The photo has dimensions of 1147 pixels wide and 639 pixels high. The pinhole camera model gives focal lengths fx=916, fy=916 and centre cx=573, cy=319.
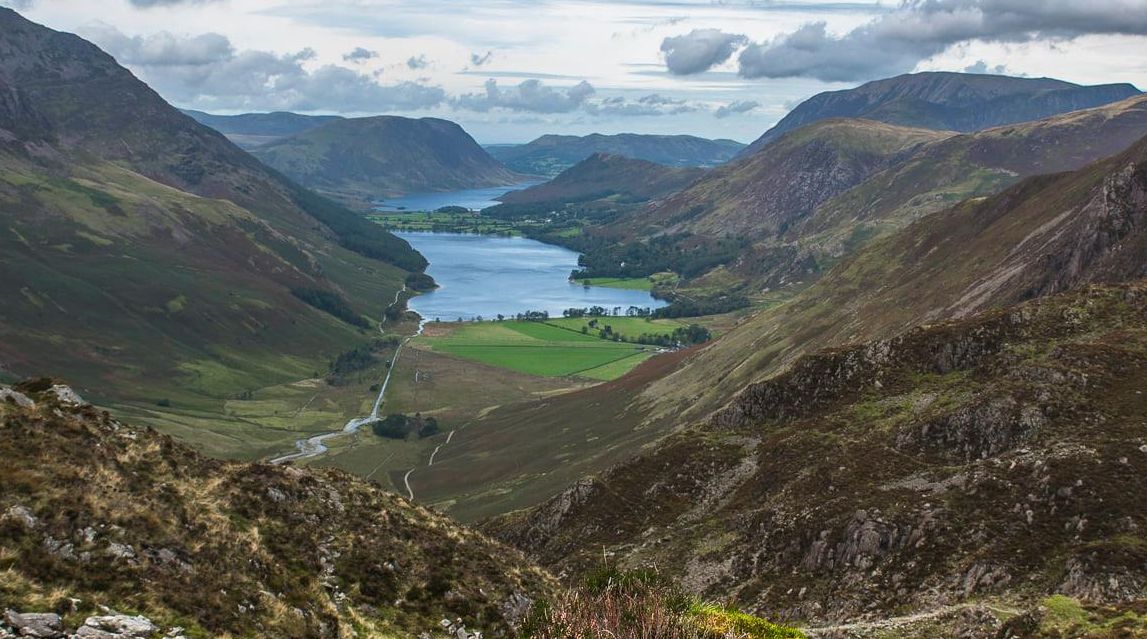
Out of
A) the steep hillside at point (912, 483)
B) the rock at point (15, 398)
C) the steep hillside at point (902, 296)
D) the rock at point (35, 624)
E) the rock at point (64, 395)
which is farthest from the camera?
the steep hillside at point (902, 296)

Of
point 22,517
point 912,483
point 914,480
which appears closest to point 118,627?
point 22,517

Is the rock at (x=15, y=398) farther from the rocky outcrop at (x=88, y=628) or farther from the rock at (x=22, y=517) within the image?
the rocky outcrop at (x=88, y=628)

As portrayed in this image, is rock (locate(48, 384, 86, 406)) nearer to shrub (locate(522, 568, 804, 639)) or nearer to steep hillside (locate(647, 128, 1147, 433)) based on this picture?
shrub (locate(522, 568, 804, 639))

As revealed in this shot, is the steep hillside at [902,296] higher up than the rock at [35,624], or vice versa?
the rock at [35,624]

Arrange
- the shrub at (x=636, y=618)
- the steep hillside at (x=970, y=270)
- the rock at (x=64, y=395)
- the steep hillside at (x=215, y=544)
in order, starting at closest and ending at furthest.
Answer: the shrub at (x=636, y=618) → the steep hillside at (x=215, y=544) → the rock at (x=64, y=395) → the steep hillside at (x=970, y=270)

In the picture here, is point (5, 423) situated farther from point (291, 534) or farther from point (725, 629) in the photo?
point (725, 629)

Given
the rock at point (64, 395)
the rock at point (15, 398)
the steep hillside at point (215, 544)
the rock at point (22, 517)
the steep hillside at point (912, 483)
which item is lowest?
the steep hillside at point (912, 483)

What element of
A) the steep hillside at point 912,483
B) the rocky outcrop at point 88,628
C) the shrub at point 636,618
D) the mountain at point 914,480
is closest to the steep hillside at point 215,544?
the rocky outcrop at point 88,628
